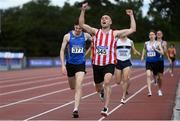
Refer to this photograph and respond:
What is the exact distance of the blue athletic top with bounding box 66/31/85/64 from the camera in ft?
43.2

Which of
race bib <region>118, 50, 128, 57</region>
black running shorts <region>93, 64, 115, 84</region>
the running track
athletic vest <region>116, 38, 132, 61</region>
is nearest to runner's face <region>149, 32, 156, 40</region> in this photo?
athletic vest <region>116, 38, 132, 61</region>

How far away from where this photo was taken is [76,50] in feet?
43.2

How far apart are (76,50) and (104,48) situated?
2.70ft

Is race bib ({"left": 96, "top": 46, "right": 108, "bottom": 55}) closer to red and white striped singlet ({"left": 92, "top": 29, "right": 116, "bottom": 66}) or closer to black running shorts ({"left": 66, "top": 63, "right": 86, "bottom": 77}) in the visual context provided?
red and white striped singlet ({"left": 92, "top": 29, "right": 116, "bottom": 66})

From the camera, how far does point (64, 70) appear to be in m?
12.8

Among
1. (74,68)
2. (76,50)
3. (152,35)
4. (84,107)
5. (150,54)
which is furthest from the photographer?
(150,54)

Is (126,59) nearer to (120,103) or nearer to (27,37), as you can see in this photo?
(120,103)

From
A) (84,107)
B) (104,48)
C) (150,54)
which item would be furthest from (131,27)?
(150,54)

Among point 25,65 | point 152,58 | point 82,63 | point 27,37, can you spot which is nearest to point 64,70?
point 82,63

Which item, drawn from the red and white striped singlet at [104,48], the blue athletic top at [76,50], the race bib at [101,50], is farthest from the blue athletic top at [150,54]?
the race bib at [101,50]

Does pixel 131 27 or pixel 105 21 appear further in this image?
pixel 131 27

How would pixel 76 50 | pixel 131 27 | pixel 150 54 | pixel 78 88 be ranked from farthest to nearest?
pixel 150 54 → pixel 76 50 → pixel 78 88 → pixel 131 27

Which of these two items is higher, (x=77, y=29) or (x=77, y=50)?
(x=77, y=29)

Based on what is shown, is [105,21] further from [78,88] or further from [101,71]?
[78,88]
